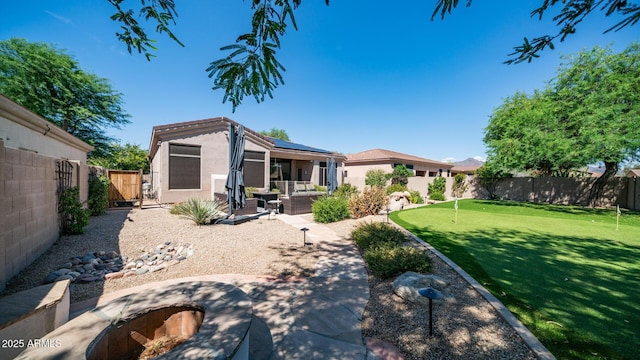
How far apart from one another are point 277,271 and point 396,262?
2531mm

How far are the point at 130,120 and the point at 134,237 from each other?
2326cm

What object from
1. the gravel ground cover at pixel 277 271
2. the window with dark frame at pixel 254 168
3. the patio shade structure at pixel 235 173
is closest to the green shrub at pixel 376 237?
the gravel ground cover at pixel 277 271

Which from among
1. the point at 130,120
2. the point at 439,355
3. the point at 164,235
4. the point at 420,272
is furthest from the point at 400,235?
the point at 130,120

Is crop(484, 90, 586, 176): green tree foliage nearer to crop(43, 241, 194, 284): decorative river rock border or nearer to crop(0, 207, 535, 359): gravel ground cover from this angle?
crop(0, 207, 535, 359): gravel ground cover

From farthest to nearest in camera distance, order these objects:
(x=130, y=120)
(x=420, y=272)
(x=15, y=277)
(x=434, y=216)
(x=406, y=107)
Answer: (x=130, y=120) < (x=406, y=107) < (x=434, y=216) < (x=420, y=272) < (x=15, y=277)

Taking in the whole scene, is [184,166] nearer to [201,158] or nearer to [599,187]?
[201,158]

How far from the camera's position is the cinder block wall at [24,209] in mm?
3717

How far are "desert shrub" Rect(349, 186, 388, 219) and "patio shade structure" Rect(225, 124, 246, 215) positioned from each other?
508cm

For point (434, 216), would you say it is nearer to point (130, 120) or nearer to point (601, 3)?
point (601, 3)

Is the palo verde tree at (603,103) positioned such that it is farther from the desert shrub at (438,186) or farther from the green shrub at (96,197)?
the green shrub at (96,197)

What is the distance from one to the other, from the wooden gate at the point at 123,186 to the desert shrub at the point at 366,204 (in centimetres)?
1199

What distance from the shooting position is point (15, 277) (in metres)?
3.95

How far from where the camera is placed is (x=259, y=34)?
2.27 metres

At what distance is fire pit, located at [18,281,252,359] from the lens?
1804 mm
